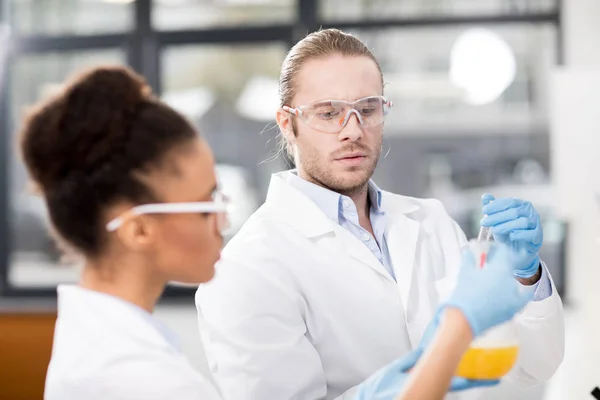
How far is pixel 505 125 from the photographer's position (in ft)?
14.7

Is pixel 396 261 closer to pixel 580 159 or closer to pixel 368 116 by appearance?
pixel 368 116

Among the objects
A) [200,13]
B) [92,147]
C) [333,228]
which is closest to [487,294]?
[92,147]

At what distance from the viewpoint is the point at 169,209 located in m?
1.13

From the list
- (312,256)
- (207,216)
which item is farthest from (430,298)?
(207,216)

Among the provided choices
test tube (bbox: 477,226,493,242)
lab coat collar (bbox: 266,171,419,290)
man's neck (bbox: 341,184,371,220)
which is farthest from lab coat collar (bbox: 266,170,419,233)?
test tube (bbox: 477,226,493,242)

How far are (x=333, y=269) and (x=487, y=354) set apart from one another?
578 mm

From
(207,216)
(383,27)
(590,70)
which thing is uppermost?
(383,27)

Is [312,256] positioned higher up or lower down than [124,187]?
lower down

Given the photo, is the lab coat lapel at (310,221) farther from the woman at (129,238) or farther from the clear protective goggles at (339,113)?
the woman at (129,238)

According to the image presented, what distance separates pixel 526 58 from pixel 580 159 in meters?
1.42

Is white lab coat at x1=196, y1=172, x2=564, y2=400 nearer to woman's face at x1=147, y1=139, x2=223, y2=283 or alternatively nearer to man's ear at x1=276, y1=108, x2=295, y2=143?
man's ear at x1=276, y1=108, x2=295, y2=143

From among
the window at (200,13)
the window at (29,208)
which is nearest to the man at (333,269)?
the window at (200,13)

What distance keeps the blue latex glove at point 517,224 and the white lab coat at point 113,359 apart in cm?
83

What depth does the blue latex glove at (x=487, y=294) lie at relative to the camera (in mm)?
1072
